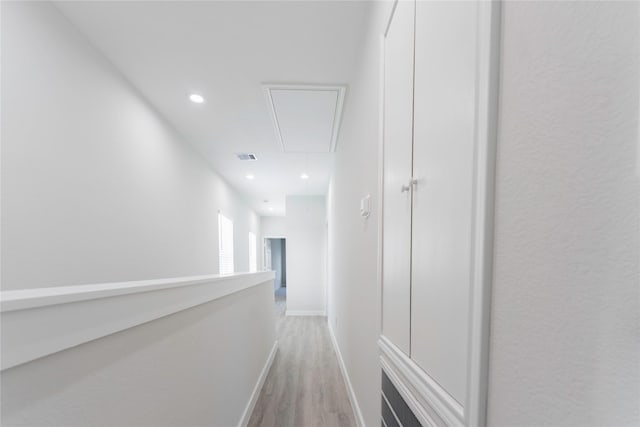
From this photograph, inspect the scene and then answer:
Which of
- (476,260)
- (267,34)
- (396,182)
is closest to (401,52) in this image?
(396,182)

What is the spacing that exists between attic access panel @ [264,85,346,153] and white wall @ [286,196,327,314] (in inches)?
118

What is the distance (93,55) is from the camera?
1804mm

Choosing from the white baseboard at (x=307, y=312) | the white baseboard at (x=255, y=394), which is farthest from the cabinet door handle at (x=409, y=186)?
the white baseboard at (x=307, y=312)

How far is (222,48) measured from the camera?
1.83 metres

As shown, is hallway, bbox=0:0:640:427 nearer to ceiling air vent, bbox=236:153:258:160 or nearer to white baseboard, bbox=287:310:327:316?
ceiling air vent, bbox=236:153:258:160

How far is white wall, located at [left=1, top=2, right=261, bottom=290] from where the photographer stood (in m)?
1.31

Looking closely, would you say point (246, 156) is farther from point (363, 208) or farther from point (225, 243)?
point (363, 208)

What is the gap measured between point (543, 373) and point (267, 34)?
2103 mm

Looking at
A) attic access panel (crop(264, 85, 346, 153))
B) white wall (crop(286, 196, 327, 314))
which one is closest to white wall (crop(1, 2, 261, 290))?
attic access panel (crop(264, 85, 346, 153))

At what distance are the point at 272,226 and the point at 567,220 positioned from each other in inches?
383

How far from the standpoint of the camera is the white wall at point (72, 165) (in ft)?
4.30

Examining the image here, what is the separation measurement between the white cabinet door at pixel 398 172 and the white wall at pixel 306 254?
16.5ft

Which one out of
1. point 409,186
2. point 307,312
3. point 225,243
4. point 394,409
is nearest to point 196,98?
point 409,186

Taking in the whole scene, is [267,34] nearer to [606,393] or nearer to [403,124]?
[403,124]
